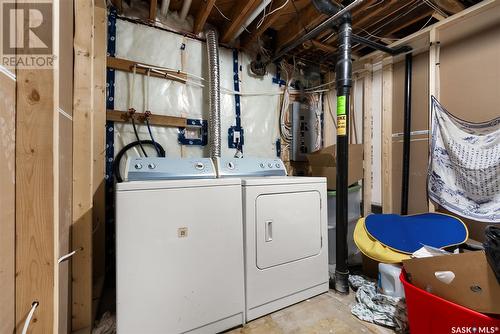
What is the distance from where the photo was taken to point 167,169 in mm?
1536

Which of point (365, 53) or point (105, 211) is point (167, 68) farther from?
point (365, 53)

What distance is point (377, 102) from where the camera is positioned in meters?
2.56

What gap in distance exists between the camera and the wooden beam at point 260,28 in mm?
2061

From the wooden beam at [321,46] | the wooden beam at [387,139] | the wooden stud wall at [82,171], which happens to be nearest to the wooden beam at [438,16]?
the wooden beam at [387,139]

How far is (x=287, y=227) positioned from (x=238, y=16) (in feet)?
6.21

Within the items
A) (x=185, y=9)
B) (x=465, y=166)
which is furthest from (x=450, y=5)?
(x=185, y=9)

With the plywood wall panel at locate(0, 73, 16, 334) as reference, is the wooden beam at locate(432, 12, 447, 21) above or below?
above

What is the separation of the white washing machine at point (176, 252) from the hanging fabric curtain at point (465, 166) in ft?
6.02

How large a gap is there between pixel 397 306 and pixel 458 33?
230cm

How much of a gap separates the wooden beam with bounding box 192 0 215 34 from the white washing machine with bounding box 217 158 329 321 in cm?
131

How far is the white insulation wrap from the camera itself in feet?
6.65

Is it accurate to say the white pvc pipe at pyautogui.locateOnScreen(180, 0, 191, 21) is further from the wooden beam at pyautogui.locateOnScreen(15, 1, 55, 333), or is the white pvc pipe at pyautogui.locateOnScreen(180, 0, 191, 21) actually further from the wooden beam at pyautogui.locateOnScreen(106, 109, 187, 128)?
the wooden beam at pyautogui.locateOnScreen(15, 1, 55, 333)

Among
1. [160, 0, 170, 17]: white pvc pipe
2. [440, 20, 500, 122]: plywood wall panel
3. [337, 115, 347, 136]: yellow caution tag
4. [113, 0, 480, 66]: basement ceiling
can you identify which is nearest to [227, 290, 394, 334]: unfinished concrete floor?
[337, 115, 347, 136]: yellow caution tag

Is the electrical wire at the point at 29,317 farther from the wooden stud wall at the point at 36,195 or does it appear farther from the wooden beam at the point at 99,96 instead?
the wooden beam at the point at 99,96
